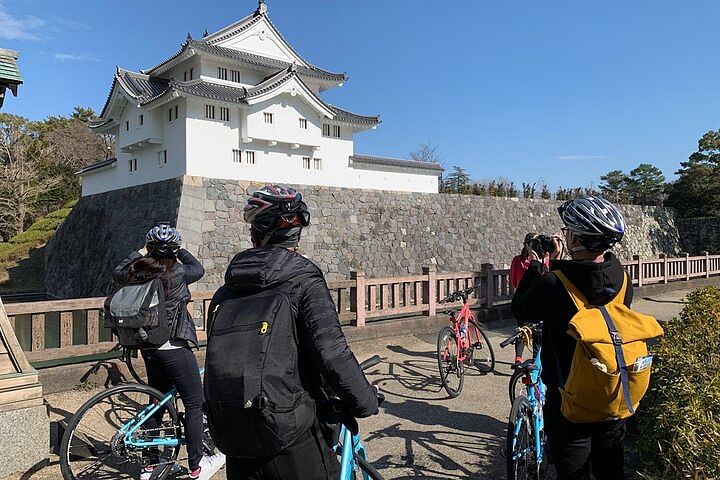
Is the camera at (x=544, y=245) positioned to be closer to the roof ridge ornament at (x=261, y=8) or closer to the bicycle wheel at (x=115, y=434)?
the bicycle wheel at (x=115, y=434)

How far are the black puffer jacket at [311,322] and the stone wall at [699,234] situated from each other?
33.4 meters

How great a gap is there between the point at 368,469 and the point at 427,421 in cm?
254

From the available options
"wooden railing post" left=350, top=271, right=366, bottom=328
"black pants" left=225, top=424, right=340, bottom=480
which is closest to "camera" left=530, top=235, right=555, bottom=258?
"black pants" left=225, top=424, right=340, bottom=480

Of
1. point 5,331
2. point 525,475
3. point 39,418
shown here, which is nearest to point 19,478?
point 39,418

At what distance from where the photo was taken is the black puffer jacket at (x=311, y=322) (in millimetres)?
1708

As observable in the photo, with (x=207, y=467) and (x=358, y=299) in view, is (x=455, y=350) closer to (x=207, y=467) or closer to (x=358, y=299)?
(x=358, y=299)

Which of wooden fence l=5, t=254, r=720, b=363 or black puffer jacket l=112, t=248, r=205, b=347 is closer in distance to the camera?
black puffer jacket l=112, t=248, r=205, b=347

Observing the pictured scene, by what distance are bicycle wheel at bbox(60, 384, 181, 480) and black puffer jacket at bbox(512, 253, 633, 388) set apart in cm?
244

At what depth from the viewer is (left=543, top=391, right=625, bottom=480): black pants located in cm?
204

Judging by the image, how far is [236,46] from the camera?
22.3 metres

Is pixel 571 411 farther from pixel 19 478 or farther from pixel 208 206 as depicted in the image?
pixel 208 206

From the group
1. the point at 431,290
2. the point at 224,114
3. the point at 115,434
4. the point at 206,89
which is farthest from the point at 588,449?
the point at 206,89

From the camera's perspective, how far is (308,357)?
5.77 feet

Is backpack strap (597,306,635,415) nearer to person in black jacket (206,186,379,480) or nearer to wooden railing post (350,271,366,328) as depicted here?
person in black jacket (206,186,379,480)
